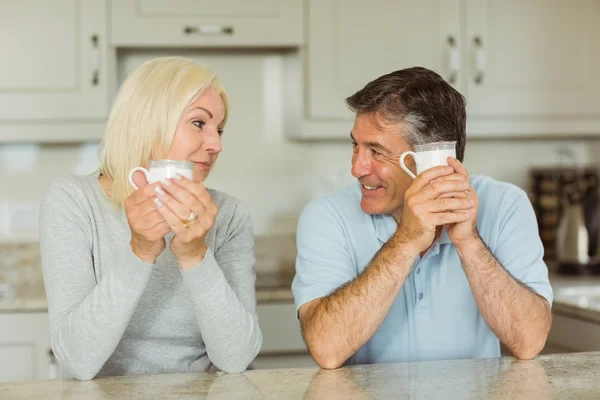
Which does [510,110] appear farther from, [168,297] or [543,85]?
[168,297]

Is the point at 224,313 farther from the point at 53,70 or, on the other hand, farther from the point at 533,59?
the point at 533,59

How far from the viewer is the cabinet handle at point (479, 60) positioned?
317cm

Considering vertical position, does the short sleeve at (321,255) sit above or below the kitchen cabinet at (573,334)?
above

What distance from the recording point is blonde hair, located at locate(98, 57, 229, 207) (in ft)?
5.36

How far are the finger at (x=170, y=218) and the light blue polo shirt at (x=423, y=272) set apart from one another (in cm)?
45

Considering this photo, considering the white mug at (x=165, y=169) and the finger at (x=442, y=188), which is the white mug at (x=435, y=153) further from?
the white mug at (x=165, y=169)

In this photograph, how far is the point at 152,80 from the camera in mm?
1646

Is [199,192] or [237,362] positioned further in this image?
[237,362]

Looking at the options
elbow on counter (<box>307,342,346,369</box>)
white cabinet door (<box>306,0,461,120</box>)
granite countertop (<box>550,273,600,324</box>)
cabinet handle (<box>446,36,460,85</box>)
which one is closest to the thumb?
elbow on counter (<box>307,342,346,369</box>)

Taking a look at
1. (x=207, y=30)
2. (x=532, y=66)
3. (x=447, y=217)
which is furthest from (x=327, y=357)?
(x=532, y=66)

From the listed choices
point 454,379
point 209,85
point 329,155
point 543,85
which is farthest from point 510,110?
point 454,379

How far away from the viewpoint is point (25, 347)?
284 cm

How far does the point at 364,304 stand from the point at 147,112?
21.8 inches

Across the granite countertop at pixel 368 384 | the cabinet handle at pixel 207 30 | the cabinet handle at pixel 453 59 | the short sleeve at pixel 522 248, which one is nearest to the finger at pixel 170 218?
the granite countertop at pixel 368 384
